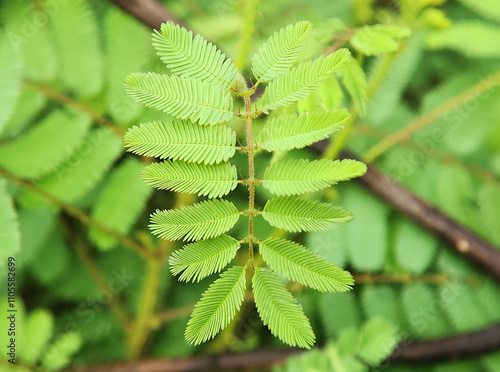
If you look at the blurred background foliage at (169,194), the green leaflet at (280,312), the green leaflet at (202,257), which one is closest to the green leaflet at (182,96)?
the green leaflet at (202,257)

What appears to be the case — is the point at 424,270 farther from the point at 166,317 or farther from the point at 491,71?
the point at 166,317

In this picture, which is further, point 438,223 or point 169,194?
point 169,194

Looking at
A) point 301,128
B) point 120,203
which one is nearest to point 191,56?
point 301,128

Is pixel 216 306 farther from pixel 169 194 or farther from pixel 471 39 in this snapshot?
pixel 471 39

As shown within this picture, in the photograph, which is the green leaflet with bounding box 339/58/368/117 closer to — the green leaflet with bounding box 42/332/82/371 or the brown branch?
the brown branch

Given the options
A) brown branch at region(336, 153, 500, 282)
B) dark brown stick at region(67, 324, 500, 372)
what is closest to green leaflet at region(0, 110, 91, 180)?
dark brown stick at region(67, 324, 500, 372)

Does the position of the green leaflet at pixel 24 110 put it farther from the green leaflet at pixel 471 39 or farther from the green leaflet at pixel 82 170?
the green leaflet at pixel 471 39

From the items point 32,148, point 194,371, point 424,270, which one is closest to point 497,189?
point 424,270

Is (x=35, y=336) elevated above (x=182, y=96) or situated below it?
below
